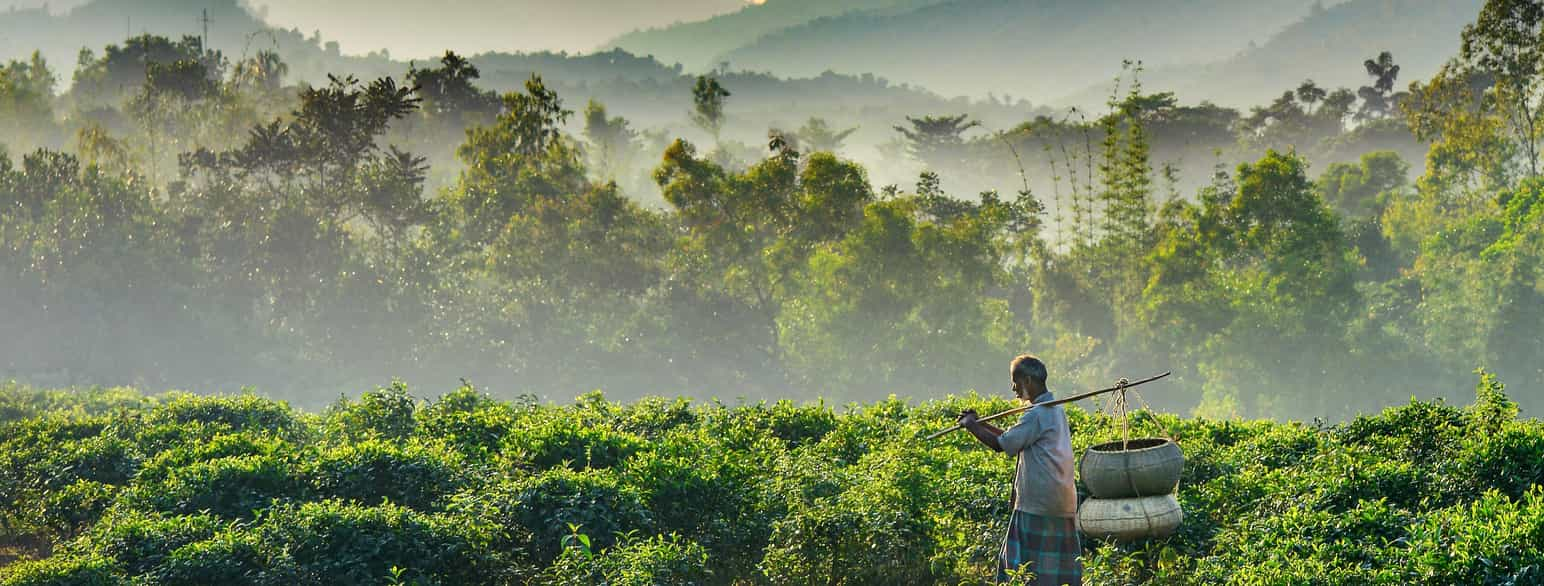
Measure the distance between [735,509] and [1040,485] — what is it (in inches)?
107

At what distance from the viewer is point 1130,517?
7684 millimetres

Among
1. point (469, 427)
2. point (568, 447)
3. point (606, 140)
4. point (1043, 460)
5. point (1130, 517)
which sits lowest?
point (1130, 517)

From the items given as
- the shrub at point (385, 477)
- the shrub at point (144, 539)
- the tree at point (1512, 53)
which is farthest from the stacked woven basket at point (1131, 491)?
the tree at point (1512, 53)

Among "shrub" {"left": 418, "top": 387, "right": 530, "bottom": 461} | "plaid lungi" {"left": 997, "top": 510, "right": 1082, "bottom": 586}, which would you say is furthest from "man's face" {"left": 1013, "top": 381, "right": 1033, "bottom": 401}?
"shrub" {"left": 418, "top": 387, "right": 530, "bottom": 461}

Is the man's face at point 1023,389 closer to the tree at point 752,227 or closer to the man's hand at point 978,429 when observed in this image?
the man's hand at point 978,429

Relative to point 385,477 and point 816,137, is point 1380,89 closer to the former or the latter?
point 816,137

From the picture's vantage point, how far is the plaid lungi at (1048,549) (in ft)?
25.3

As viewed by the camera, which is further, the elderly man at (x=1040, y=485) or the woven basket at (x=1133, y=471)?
the woven basket at (x=1133, y=471)

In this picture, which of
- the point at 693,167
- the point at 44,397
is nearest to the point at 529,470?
the point at 44,397

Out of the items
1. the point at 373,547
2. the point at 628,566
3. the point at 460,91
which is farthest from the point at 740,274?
the point at 628,566

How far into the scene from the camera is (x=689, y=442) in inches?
438

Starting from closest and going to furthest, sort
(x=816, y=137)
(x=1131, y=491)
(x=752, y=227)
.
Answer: (x=1131, y=491) → (x=752, y=227) → (x=816, y=137)

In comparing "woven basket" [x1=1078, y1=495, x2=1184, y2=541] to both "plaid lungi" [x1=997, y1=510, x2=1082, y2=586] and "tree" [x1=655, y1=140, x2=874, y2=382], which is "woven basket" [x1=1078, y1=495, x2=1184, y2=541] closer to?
"plaid lungi" [x1=997, y1=510, x2=1082, y2=586]

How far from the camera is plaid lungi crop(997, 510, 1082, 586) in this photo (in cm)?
771
